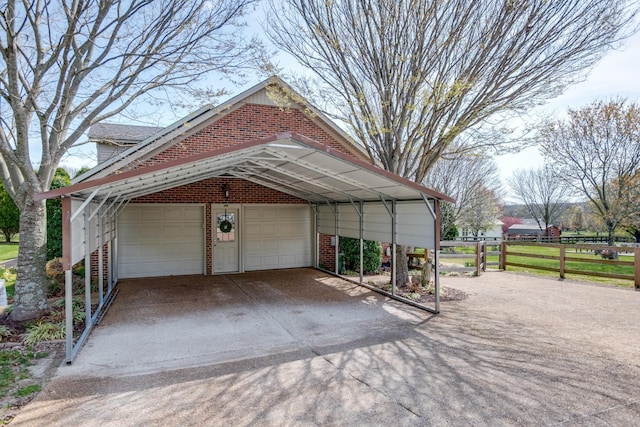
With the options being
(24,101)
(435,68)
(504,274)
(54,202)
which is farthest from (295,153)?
(504,274)

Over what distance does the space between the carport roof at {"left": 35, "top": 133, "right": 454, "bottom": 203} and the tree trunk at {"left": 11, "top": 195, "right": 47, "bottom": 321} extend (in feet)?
2.94

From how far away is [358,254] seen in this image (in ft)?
38.7

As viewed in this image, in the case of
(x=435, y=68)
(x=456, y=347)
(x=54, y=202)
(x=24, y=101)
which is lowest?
(x=456, y=347)

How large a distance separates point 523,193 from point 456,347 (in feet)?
98.4

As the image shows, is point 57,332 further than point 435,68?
No

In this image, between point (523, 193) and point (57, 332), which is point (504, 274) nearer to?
point (57, 332)

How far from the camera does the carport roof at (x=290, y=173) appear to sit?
4.96 m

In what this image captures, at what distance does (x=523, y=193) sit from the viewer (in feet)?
102

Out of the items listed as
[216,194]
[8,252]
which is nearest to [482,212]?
[216,194]

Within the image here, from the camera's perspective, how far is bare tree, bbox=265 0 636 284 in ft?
22.8

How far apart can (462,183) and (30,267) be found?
17.6m

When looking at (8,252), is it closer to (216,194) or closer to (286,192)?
(216,194)

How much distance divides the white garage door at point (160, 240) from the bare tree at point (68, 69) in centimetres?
387

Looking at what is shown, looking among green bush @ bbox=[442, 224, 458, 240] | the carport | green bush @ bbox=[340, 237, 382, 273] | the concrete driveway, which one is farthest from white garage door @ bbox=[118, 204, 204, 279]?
green bush @ bbox=[442, 224, 458, 240]
